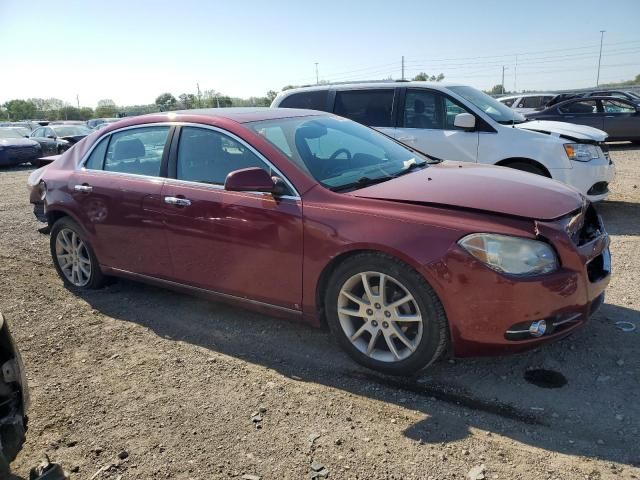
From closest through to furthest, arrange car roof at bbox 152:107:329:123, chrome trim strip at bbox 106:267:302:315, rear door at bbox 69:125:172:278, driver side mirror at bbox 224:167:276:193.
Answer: driver side mirror at bbox 224:167:276:193 → chrome trim strip at bbox 106:267:302:315 → car roof at bbox 152:107:329:123 → rear door at bbox 69:125:172:278

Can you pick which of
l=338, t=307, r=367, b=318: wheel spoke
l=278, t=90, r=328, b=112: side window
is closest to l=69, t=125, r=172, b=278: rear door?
l=338, t=307, r=367, b=318: wheel spoke

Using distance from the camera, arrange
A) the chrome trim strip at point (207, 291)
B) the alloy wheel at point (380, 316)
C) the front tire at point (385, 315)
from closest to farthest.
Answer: the front tire at point (385, 315)
the alloy wheel at point (380, 316)
the chrome trim strip at point (207, 291)

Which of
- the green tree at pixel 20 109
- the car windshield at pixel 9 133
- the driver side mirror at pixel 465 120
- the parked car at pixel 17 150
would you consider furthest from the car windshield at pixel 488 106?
the green tree at pixel 20 109

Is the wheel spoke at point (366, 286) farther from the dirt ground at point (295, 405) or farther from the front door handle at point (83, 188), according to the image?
the front door handle at point (83, 188)

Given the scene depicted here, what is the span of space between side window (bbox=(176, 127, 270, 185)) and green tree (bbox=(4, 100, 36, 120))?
79239 mm

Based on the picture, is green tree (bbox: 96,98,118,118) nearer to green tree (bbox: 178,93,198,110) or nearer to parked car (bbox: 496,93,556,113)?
green tree (bbox: 178,93,198,110)

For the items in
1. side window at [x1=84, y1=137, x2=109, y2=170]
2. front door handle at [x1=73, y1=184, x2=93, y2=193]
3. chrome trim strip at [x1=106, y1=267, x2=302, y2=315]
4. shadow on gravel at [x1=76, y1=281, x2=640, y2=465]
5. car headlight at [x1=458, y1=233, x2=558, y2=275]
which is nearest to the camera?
shadow on gravel at [x1=76, y1=281, x2=640, y2=465]

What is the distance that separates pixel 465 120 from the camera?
21.9ft

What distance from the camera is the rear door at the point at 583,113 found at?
47.5 ft

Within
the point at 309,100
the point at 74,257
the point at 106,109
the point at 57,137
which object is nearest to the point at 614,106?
the point at 309,100

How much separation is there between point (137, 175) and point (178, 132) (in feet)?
1.79

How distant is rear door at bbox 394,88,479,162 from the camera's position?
695cm

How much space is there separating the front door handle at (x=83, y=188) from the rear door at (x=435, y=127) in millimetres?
3952

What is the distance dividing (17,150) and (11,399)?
18.0 metres
